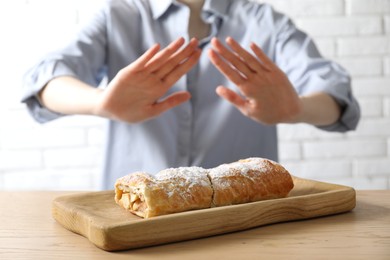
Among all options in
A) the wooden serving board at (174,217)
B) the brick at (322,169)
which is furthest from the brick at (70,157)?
the wooden serving board at (174,217)

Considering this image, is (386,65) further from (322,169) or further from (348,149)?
(322,169)

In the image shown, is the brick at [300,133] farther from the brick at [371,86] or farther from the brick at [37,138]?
the brick at [37,138]

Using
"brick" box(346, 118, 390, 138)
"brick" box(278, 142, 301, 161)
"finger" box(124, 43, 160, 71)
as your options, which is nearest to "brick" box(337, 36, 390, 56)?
"brick" box(346, 118, 390, 138)

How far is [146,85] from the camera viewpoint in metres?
1.31

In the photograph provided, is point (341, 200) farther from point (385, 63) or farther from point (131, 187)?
point (385, 63)

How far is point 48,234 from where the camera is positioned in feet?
2.89

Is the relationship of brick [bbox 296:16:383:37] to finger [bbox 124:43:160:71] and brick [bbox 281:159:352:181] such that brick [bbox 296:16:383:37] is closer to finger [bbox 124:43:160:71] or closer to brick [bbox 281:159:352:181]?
brick [bbox 281:159:352:181]

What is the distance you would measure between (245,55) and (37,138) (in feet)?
4.21

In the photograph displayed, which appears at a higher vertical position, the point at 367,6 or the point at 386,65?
the point at 367,6

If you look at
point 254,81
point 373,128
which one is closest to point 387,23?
point 373,128

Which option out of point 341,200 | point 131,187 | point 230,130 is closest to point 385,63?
point 230,130

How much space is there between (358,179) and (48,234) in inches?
69.5

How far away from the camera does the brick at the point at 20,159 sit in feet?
7.68

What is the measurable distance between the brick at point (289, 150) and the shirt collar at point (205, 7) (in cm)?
75
